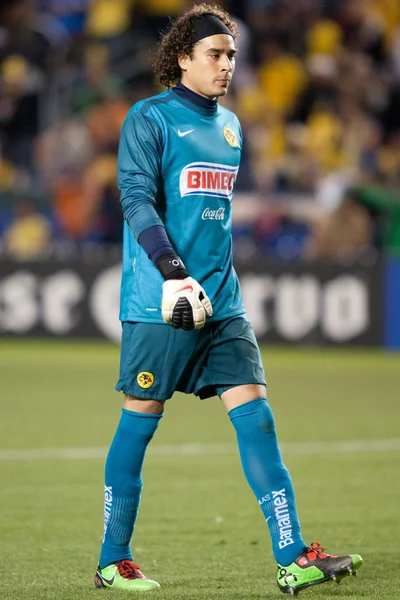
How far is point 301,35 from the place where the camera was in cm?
2055

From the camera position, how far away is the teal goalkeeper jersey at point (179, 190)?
4652mm

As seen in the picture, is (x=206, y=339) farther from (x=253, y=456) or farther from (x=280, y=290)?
(x=280, y=290)

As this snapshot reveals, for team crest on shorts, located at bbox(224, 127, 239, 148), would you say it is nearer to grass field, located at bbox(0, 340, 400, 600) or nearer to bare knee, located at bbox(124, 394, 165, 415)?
bare knee, located at bbox(124, 394, 165, 415)

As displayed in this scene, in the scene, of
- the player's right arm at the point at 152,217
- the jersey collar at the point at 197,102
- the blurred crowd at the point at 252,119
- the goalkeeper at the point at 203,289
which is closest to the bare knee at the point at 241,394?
the goalkeeper at the point at 203,289

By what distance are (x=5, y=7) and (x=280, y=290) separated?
687 cm

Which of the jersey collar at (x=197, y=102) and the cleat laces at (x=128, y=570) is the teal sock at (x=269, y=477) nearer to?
the cleat laces at (x=128, y=570)

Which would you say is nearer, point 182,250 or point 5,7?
point 182,250

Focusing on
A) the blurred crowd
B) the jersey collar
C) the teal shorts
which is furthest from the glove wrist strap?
the blurred crowd

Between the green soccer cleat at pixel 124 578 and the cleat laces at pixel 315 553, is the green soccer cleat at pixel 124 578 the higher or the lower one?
the lower one

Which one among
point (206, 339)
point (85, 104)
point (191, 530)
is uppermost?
point (85, 104)

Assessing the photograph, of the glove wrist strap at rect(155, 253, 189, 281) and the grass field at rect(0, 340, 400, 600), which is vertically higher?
the glove wrist strap at rect(155, 253, 189, 281)

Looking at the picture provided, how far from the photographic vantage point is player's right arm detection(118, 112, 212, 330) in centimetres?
438

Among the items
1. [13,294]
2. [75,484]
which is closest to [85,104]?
[13,294]

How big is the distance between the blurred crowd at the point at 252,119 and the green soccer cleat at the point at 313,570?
11760 millimetres
